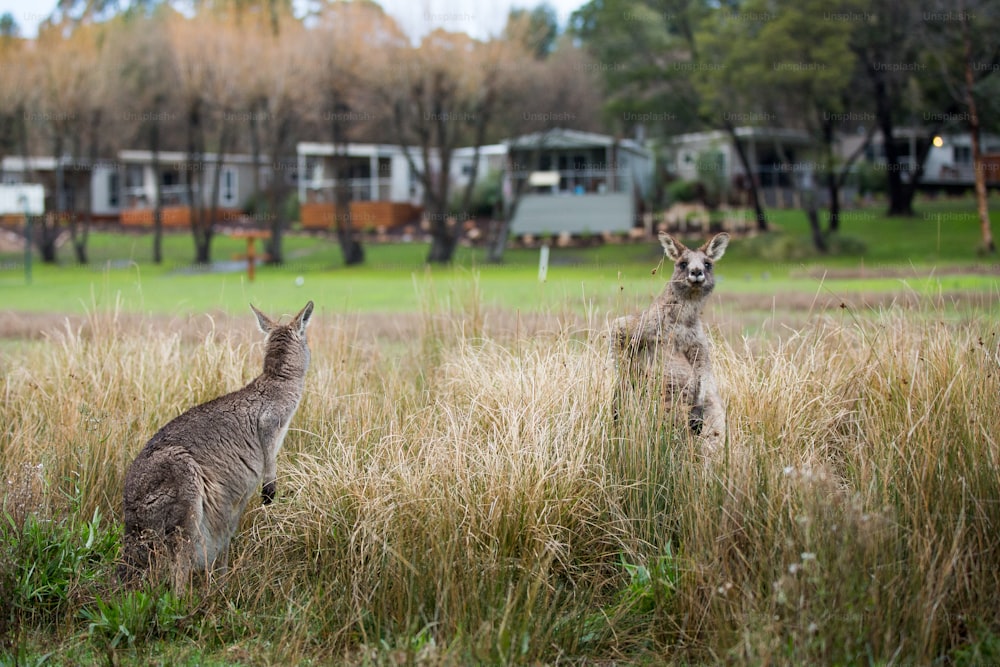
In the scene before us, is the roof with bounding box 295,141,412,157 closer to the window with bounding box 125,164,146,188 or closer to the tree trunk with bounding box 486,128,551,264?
the window with bounding box 125,164,146,188

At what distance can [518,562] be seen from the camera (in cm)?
611

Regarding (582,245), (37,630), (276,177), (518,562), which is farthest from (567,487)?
(582,245)

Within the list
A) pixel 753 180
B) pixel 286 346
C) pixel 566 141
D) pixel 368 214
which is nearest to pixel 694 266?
pixel 286 346

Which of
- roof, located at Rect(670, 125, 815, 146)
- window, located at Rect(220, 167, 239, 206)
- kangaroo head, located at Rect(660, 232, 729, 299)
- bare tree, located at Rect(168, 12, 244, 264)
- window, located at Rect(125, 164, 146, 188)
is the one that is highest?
bare tree, located at Rect(168, 12, 244, 264)

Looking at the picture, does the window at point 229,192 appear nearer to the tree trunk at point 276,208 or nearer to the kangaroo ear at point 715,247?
the tree trunk at point 276,208

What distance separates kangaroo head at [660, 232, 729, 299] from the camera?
661 centimetres

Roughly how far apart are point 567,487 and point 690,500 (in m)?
0.79

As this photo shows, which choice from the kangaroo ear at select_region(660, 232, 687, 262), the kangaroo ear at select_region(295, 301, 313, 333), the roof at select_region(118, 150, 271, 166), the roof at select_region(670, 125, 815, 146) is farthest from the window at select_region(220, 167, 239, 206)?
the kangaroo ear at select_region(660, 232, 687, 262)

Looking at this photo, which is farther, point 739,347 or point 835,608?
point 739,347

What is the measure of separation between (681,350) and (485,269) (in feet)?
101

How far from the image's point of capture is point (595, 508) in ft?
21.9

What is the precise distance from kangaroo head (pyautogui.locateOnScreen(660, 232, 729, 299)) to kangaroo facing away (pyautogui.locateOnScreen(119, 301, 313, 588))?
7.64 ft

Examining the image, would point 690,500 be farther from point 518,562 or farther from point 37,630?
point 37,630

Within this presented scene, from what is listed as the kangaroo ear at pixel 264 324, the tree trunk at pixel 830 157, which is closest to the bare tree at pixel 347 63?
the tree trunk at pixel 830 157
